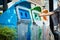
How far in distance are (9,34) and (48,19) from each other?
38.7 inches

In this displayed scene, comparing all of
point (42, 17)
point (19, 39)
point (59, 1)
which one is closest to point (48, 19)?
point (42, 17)

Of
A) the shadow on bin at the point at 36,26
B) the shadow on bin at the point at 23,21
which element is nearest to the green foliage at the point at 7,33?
the shadow on bin at the point at 23,21

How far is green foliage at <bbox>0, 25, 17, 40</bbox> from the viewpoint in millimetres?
3323

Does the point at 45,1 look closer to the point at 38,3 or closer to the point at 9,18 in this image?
the point at 38,3

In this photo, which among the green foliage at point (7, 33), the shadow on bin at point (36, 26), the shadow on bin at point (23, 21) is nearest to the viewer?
the green foliage at point (7, 33)

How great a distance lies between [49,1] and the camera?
4.05 metres

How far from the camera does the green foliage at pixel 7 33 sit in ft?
10.9

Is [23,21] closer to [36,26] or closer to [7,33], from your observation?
[36,26]

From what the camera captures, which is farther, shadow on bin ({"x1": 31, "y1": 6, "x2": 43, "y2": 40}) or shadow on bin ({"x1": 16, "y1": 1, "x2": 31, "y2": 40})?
shadow on bin ({"x1": 31, "y1": 6, "x2": 43, "y2": 40})

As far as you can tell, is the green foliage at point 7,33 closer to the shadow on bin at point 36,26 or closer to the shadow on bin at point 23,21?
the shadow on bin at point 23,21

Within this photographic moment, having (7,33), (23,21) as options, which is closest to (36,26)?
(23,21)

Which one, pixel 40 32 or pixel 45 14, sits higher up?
pixel 45 14

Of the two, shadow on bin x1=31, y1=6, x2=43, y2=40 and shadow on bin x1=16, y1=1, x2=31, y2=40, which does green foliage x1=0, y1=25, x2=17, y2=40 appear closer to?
shadow on bin x1=16, y1=1, x2=31, y2=40

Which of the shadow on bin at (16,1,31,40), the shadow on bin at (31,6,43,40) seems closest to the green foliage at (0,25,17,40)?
the shadow on bin at (16,1,31,40)
